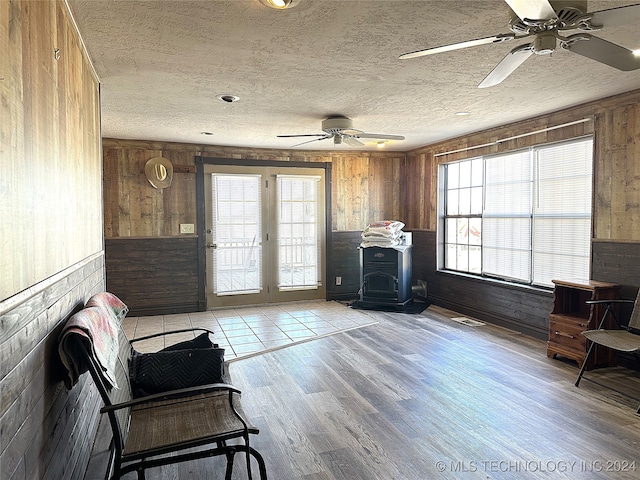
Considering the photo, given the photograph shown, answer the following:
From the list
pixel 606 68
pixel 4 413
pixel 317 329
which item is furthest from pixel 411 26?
pixel 317 329

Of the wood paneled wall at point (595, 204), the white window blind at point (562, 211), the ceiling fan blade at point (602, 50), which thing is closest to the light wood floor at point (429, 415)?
the wood paneled wall at point (595, 204)

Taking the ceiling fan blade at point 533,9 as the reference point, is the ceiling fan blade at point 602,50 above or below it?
below

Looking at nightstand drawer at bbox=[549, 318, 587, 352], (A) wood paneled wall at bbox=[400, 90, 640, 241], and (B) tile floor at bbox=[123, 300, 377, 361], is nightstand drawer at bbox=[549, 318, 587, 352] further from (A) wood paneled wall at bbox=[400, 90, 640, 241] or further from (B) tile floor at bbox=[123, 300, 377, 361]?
(B) tile floor at bbox=[123, 300, 377, 361]

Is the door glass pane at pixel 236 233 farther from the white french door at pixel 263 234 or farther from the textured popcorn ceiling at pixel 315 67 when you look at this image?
the textured popcorn ceiling at pixel 315 67

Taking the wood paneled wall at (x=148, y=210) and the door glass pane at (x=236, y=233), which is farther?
the door glass pane at (x=236, y=233)

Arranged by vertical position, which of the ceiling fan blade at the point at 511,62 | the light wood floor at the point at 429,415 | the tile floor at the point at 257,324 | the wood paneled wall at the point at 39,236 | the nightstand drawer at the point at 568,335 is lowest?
the light wood floor at the point at 429,415

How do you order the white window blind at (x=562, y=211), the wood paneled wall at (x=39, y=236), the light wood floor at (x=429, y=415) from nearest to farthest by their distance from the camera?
the wood paneled wall at (x=39, y=236), the light wood floor at (x=429, y=415), the white window blind at (x=562, y=211)

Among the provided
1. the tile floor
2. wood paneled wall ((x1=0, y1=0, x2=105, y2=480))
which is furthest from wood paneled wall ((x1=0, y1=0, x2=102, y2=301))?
the tile floor

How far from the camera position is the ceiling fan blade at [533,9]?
171 centimetres

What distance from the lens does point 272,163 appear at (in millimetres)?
6586

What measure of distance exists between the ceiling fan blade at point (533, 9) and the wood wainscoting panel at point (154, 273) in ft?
17.1

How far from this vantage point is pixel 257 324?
5.46 meters

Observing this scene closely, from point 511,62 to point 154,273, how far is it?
5176 millimetres

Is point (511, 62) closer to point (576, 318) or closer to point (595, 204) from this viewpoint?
point (595, 204)
